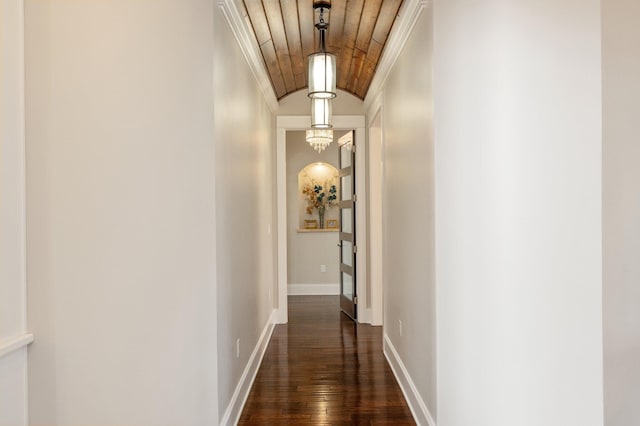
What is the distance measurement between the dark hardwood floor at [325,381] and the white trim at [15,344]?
2123 millimetres

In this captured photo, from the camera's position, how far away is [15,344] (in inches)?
45.2

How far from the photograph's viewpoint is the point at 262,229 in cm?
477

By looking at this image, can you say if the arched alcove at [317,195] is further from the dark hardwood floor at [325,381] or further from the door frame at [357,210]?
the dark hardwood floor at [325,381]

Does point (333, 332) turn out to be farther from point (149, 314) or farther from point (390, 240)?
point (149, 314)

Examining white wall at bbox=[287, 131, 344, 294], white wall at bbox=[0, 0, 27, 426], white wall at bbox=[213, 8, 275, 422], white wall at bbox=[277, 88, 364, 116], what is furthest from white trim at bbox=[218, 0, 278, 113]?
white wall at bbox=[287, 131, 344, 294]

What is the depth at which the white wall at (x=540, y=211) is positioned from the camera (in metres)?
1.65

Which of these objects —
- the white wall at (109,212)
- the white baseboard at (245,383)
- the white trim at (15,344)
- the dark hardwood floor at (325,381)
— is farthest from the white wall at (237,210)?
the white trim at (15,344)

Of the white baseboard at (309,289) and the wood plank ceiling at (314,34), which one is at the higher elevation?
the wood plank ceiling at (314,34)

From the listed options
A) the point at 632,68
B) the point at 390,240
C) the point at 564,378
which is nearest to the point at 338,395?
the point at 390,240

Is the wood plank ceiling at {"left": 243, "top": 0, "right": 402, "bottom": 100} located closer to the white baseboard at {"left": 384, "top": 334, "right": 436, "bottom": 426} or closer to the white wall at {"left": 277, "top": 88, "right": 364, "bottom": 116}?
the white wall at {"left": 277, "top": 88, "right": 364, "bottom": 116}

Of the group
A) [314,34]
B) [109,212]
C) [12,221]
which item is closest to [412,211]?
[314,34]

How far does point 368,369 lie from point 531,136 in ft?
9.58

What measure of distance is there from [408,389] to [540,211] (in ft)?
6.84

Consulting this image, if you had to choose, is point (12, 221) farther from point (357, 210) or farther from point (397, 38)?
point (357, 210)
